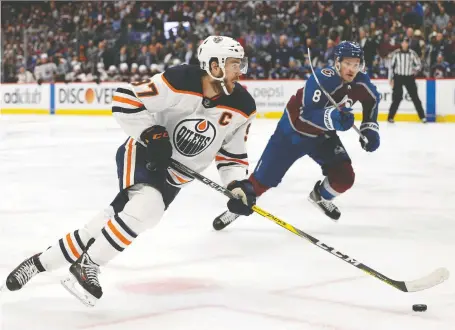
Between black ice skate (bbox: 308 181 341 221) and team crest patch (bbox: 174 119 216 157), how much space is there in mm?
1785

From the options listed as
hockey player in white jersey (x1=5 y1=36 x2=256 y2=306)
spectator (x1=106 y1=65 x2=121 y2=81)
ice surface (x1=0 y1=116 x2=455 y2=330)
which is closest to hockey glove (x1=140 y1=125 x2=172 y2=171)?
hockey player in white jersey (x1=5 y1=36 x2=256 y2=306)

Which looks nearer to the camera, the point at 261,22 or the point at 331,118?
the point at 331,118

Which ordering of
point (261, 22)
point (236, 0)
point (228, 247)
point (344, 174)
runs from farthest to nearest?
point (236, 0), point (261, 22), point (344, 174), point (228, 247)

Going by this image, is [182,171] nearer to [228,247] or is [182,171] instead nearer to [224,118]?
[224,118]

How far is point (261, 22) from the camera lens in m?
14.1

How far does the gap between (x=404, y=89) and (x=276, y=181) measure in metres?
8.54

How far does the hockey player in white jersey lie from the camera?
8.86ft

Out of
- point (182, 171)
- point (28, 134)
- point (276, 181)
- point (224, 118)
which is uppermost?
point (224, 118)

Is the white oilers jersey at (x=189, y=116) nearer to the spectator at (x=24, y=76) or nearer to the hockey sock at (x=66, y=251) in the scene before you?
the hockey sock at (x=66, y=251)

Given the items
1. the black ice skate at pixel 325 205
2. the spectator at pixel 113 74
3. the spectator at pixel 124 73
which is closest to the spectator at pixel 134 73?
the spectator at pixel 124 73

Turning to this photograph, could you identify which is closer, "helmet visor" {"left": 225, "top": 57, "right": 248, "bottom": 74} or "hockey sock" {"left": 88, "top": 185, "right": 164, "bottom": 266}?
"hockey sock" {"left": 88, "top": 185, "right": 164, "bottom": 266}

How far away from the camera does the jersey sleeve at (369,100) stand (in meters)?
4.30

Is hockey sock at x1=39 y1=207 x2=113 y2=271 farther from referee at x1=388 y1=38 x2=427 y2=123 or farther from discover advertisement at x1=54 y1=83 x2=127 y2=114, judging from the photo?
discover advertisement at x1=54 y1=83 x2=127 y2=114

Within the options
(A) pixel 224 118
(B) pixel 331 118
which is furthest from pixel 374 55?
(A) pixel 224 118
